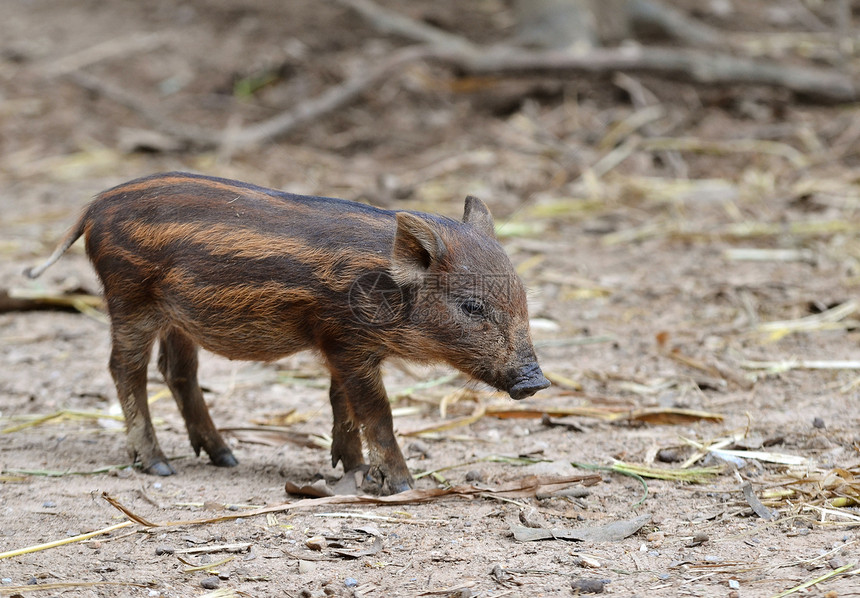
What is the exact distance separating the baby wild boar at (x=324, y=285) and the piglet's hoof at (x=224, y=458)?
12.2 inches

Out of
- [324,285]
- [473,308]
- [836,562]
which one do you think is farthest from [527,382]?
[836,562]

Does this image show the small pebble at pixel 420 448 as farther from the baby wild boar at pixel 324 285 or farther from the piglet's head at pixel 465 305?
the piglet's head at pixel 465 305

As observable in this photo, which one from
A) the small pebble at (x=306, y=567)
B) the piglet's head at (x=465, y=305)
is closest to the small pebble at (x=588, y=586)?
the small pebble at (x=306, y=567)

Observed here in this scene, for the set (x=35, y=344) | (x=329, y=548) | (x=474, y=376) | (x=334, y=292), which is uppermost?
(x=334, y=292)

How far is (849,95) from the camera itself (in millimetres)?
11430

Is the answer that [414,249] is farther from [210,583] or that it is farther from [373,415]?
[210,583]

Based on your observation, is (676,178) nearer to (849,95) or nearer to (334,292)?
(849,95)

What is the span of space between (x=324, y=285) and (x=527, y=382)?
1036 millimetres

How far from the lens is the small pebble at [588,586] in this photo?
3561 millimetres

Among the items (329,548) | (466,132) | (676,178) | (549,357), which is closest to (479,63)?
(466,132)

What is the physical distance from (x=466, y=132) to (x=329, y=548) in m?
8.23

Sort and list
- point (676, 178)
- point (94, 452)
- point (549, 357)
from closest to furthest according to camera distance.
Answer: point (94, 452)
point (549, 357)
point (676, 178)

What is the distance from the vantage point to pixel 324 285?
4.65 m

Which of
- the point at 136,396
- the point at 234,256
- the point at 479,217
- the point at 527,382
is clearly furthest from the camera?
the point at 136,396
